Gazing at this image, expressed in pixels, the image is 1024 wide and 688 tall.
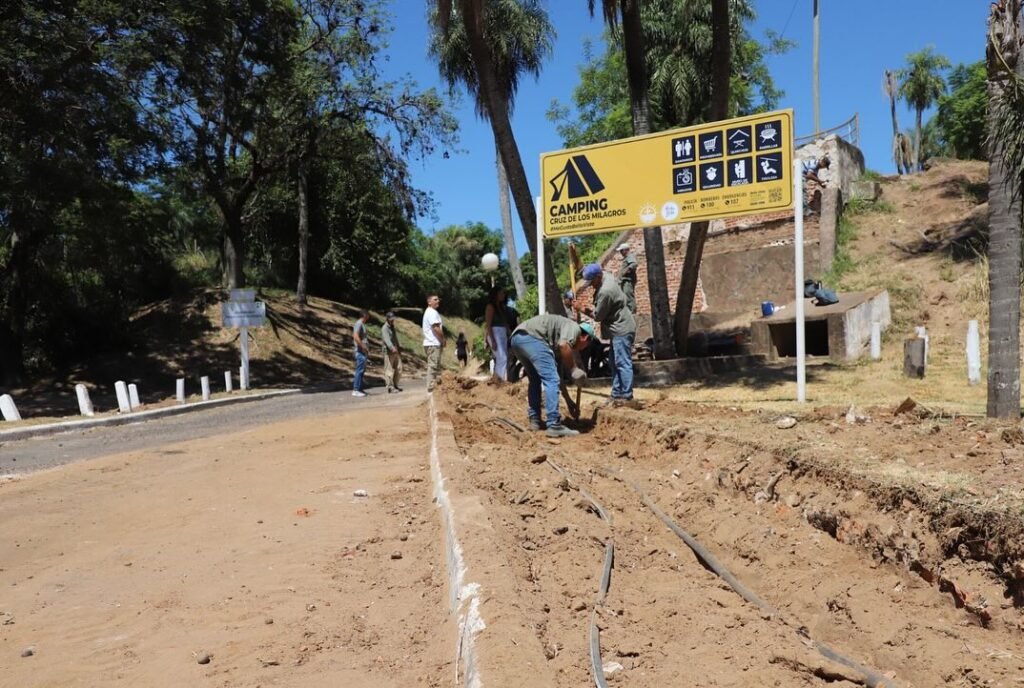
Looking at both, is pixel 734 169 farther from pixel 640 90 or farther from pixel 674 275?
pixel 674 275

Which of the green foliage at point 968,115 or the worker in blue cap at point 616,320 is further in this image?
the green foliage at point 968,115

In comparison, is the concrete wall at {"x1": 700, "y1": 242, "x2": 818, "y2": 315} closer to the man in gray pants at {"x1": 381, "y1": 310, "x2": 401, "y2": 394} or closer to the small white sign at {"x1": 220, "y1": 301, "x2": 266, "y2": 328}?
the man in gray pants at {"x1": 381, "y1": 310, "x2": 401, "y2": 394}

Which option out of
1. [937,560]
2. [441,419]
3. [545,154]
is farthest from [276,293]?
[937,560]

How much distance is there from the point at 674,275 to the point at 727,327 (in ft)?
15.3

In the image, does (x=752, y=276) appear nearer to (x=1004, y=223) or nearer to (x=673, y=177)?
(x=673, y=177)

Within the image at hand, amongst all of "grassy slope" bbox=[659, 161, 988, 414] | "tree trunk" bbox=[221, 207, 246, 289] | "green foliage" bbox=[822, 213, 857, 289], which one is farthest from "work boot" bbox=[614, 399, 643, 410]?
"tree trunk" bbox=[221, 207, 246, 289]

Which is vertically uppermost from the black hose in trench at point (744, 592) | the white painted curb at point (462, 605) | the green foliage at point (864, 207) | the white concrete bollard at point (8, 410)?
the green foliage at point (864, 207)

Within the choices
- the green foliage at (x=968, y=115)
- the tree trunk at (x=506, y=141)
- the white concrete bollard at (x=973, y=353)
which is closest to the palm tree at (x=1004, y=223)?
the white concrete bollard at (x=973, y=353)

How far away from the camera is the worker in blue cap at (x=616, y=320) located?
9.50m

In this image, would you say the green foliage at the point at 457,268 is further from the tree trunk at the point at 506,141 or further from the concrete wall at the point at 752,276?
the tree trunk at the point at 506,141

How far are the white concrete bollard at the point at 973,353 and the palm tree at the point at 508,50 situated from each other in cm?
1480

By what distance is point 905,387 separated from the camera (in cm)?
1188

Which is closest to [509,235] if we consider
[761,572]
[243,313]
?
[243,313]

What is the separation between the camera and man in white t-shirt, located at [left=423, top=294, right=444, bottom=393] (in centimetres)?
1455
